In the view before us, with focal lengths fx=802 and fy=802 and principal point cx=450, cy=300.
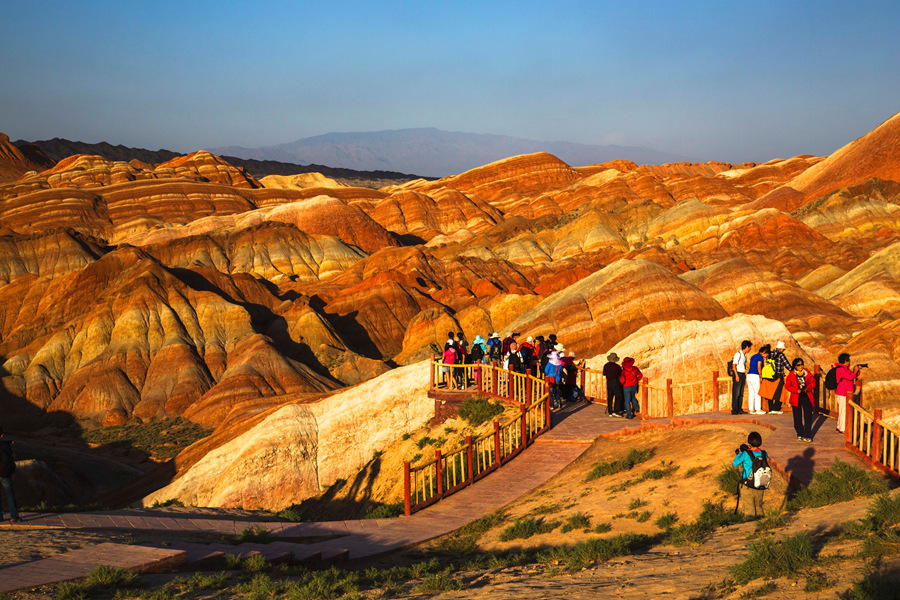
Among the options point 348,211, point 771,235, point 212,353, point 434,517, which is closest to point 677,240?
point 771,235

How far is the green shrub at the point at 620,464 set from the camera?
15.0 m

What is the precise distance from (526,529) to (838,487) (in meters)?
4.51

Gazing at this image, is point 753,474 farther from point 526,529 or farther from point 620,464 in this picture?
point 620,464

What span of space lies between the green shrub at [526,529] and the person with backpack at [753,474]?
2907 mm

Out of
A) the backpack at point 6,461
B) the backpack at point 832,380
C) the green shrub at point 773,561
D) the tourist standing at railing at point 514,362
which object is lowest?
the backpack at point 6,461

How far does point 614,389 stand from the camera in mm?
18562

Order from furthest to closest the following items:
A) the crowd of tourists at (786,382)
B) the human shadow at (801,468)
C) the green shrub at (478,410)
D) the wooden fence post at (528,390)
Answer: the green shrub at (478,410), the wooden fence post at (528,390), the crowd of tourists at (786,382), the human shadow at (801,468)

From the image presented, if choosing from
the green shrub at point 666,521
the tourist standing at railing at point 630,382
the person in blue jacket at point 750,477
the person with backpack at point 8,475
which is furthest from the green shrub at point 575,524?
the person with backpack at point 8,475

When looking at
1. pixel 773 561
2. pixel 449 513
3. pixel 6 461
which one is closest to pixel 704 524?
pixel 773 561

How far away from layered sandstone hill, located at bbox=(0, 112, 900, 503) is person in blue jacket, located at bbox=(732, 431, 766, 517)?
16732 mm

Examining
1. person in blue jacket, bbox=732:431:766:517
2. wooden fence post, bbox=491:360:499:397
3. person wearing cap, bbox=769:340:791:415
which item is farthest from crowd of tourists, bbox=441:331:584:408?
person in blue jacket, bbox=732:431:766:517

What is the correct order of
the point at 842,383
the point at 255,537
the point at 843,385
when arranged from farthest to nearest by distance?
1. the point at 842,383
2. the point at 843,385
3. the point at 255,537

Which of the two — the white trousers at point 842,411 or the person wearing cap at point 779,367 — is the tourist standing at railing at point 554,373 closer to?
the person wearing cap at point 779,367

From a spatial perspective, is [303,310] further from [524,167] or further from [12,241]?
[524,167]
